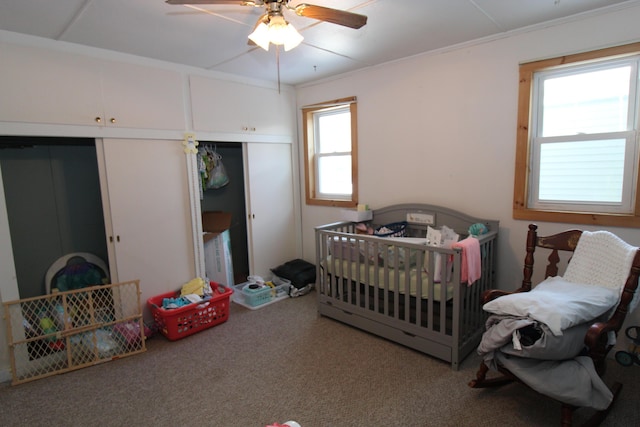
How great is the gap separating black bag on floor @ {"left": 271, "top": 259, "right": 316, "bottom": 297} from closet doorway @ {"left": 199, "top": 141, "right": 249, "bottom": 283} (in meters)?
0.52

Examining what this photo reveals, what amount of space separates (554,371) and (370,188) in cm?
225

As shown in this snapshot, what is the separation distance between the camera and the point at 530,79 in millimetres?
2482

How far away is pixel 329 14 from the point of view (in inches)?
64.7

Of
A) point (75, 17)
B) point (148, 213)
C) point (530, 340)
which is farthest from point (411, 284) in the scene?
point (75, 17)

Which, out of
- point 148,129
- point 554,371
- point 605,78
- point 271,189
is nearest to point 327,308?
point 271,189

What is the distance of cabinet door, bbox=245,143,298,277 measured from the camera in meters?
3.76

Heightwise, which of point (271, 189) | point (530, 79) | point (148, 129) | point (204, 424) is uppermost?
point (530, 79)

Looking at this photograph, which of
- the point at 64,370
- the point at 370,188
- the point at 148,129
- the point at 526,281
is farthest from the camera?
the point at 370,188

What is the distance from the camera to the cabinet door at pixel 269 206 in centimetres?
376

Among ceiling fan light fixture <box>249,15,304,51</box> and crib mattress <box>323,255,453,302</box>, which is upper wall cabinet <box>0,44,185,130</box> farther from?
crib mattress <box>323,255,453,302</box>

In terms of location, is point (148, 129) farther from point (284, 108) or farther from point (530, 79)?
point (530, 79)

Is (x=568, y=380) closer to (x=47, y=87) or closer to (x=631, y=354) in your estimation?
(x=631, y=354)

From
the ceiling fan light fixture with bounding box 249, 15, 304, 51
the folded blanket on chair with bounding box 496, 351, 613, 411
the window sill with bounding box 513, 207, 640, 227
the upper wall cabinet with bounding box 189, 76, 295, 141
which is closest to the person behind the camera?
the folded blanket on chair with bounding box 496, 351, 613, 411

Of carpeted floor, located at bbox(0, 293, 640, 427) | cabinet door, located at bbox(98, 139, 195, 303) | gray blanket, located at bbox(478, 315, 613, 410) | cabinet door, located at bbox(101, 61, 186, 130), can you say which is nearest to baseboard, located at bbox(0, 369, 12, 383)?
carpeted floor, located at bbox(0, 293, 640, 427)
